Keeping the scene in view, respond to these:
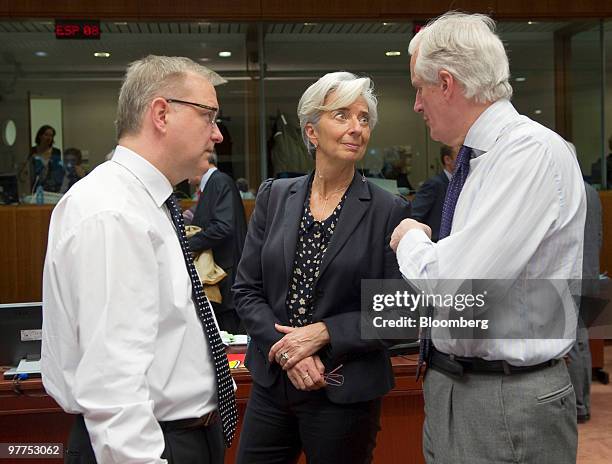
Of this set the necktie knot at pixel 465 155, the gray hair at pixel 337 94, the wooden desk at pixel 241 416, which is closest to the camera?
the necktie knot at pixel 465 155

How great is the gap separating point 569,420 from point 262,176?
627cm

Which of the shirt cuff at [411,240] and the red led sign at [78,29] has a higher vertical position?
the red led sign at [78,29]

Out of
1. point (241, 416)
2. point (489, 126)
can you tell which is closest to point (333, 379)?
point (489, 126)

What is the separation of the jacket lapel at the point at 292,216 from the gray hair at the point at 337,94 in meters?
0.23

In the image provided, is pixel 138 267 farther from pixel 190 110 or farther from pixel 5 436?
pixel 5 436

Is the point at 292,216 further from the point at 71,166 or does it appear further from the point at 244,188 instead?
the point at 71,166

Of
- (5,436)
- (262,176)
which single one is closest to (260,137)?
(262,176)

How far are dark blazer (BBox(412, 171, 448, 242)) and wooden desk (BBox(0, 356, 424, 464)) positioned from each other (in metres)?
1.97

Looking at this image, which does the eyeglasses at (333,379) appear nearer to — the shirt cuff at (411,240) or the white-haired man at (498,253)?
the white-haired man at (498,253)

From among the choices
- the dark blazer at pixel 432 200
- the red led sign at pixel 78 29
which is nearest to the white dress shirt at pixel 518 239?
the dark blazer at pixel 432 200

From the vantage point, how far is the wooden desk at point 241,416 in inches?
129

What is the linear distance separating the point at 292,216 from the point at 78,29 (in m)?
5.64

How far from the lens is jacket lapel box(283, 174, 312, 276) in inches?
101

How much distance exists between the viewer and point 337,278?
250 centimetres
